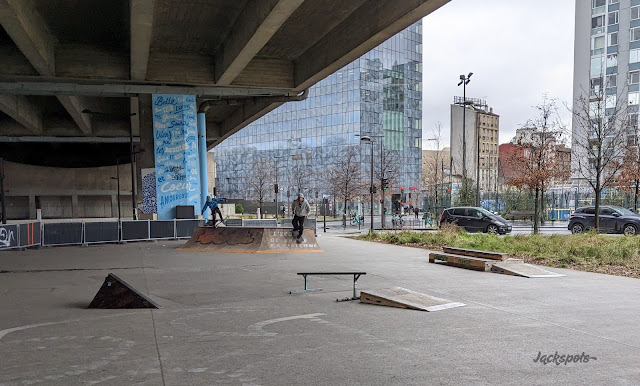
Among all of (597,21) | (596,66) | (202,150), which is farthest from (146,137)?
(597,21)

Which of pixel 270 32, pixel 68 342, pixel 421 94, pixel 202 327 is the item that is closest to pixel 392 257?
pixel 270 32

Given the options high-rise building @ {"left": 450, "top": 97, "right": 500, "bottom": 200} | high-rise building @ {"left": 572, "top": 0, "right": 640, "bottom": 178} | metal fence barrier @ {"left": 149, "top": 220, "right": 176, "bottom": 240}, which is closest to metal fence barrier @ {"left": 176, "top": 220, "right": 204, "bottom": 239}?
metal fence barrier @ {"left": 149, "top": 220, "right": 176, "bottom": 240}

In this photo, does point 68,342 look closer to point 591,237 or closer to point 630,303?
point 630,303

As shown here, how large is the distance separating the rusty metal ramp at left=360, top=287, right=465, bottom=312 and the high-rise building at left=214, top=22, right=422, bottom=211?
7473cm

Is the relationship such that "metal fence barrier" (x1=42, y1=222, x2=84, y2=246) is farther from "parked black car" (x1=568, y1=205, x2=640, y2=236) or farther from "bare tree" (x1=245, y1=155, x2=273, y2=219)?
"bare tree" (x1=245, y1=155, x2=273, y2=219)

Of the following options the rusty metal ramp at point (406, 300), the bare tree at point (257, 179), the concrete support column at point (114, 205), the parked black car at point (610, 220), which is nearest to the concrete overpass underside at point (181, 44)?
the rusty metal ramp at point (406, 300)

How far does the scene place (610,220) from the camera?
2548 centimetres

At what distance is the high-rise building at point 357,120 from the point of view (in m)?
90.9

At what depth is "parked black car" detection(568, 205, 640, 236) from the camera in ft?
80.7

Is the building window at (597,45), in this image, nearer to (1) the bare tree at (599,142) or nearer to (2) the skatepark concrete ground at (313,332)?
(1) the bare tree at (599,142)

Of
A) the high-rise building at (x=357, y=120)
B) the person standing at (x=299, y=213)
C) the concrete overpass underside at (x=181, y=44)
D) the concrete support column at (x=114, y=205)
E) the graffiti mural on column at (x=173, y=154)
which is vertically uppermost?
the high-rise building at (x=357, y=120)

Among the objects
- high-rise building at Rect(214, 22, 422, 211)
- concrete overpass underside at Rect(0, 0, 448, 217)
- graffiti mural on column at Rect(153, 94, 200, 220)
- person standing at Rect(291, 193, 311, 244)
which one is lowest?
person standing at Rect(291, 193, 311, 244)

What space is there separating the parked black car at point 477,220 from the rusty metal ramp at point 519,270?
15.7m

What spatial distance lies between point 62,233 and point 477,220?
21.7 metres
